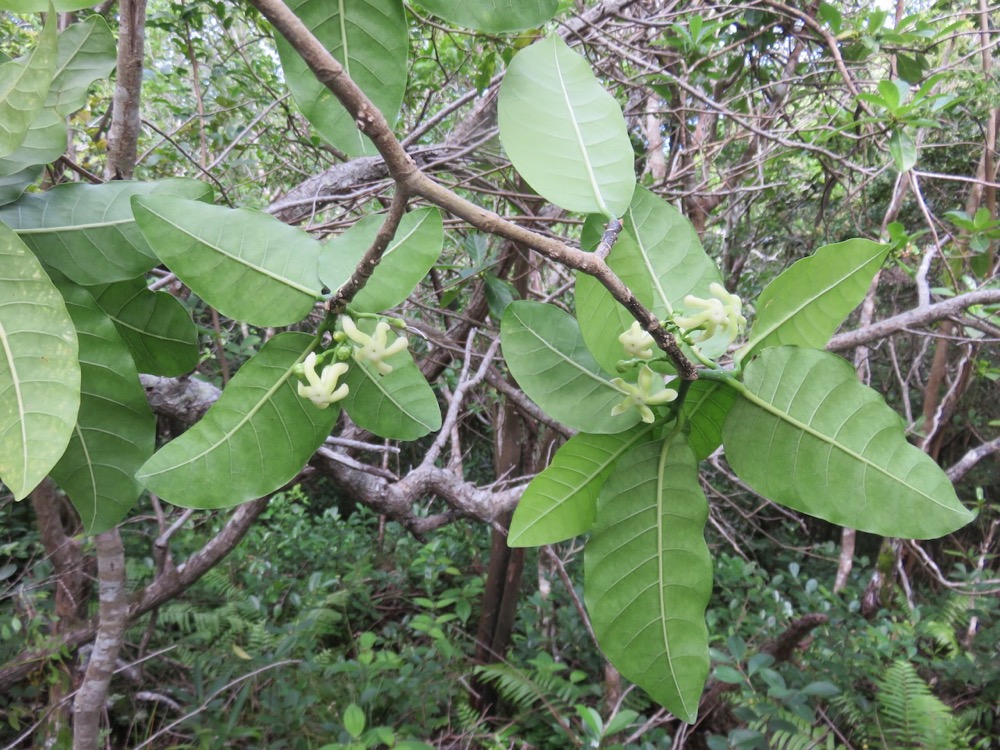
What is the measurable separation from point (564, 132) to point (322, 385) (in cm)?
24

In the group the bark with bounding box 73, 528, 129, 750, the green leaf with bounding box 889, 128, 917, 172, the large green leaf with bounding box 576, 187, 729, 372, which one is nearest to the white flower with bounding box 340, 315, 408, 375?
the large green leaf with bounding box 576, 187, 729, 372

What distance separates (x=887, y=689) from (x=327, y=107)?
2.95 m

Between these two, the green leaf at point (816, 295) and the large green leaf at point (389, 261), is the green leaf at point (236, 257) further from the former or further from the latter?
the green leaf at point (816, 295)

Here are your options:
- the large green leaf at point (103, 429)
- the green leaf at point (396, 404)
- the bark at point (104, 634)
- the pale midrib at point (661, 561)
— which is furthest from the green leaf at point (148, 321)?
the bark at point (104, 634)

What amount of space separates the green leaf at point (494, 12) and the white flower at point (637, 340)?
0.64 feet

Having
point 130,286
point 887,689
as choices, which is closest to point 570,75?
point 130,286

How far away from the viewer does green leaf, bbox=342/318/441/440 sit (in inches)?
17.1

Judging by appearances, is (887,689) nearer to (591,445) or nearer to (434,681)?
(434,681)

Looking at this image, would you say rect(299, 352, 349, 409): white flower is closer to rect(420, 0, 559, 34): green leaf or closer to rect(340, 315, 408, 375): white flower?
rect(340, 315, 408, 375): white flower

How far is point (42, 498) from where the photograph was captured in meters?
1.95

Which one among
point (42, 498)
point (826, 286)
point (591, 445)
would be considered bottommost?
point (42, 498)

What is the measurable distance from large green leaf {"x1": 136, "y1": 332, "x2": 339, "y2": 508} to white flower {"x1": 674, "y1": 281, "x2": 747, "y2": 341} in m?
0.25

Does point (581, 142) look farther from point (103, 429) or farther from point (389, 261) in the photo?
point (103, 429)

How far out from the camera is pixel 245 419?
38 centimetres
